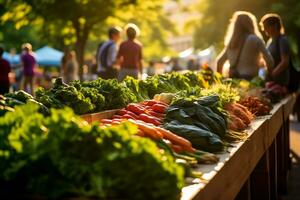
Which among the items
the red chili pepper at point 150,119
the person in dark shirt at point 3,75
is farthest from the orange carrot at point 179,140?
the person in dark shirt at point 3,75

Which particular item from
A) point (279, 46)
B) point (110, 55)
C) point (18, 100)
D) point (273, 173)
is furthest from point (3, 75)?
point (18, 100)

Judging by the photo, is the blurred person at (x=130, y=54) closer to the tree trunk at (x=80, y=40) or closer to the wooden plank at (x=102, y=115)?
the wooden plank at (x=102, y=115)

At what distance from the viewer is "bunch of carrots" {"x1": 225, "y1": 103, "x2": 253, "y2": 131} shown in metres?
5.82

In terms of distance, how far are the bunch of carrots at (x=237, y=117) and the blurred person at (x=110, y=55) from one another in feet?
35.5

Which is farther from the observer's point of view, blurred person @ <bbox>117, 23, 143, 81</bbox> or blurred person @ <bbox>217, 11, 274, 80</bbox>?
blurred person @ <bbox>117, 23, 143, 81</bbox>

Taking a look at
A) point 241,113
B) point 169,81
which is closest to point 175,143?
point 241,113

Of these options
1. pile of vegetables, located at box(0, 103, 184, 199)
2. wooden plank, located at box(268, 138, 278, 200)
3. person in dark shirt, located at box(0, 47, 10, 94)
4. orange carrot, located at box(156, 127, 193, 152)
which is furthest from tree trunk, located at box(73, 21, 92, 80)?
pile of vegetables, located at box(0, 103, 184, 199)

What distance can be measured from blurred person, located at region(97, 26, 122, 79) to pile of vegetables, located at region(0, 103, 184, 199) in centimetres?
1465

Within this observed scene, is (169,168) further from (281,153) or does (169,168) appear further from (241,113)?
(281,153)

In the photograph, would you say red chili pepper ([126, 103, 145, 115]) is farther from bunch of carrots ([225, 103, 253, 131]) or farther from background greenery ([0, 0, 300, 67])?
background greenery ([0, 0, 300, 67])

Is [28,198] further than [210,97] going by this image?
No

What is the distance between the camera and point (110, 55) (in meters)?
17.8

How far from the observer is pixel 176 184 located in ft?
9.15

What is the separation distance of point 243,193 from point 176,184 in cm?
266
